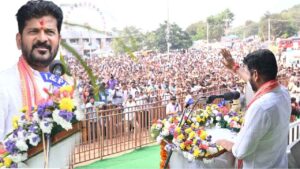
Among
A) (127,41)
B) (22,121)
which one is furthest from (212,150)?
(127,41)

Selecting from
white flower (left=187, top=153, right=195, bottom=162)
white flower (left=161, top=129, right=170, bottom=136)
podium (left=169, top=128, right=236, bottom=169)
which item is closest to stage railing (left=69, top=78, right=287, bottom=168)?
white flower (left=161, top=129, right=170, bottom=136)

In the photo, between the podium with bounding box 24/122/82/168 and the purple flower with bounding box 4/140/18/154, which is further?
the purple flower with bounding box 4/140/18/154

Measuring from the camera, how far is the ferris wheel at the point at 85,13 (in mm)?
3618

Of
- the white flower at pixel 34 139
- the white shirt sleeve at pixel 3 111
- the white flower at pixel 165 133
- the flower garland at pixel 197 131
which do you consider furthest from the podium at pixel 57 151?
the white flower at pixel 165 133

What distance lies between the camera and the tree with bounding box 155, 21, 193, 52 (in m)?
5.72

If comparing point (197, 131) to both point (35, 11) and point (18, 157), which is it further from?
point (35, 11)

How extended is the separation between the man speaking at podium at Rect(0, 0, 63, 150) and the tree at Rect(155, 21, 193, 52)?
9.81 feet

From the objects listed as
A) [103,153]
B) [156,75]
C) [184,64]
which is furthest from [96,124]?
[184,64]

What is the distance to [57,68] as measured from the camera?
2902 millimetres

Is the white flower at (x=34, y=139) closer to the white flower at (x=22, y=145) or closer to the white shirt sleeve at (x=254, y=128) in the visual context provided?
the white flower at (x=22, y=145)

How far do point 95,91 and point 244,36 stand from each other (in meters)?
2.92

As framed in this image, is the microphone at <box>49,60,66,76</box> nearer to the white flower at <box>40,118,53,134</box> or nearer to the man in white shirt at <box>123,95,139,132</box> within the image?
the white flower at <box>40,118,53,134</box>

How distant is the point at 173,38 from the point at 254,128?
449cm

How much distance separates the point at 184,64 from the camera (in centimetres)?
654
